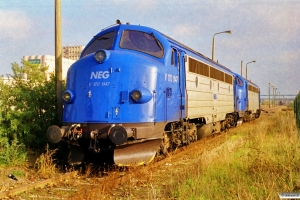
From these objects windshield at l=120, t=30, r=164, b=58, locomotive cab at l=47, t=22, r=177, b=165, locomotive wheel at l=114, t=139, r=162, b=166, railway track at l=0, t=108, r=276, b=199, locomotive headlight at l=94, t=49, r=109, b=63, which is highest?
windshield at l=120, t=30, r=164, b=58

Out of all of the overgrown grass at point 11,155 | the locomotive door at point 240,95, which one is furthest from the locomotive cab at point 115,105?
the locomotive door at point 240,95

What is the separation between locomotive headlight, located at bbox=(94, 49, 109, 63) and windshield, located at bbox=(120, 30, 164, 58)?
2.58ft

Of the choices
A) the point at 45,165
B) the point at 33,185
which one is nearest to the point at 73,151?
the point at 45,165

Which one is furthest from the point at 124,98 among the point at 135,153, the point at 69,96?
the point at 69,96

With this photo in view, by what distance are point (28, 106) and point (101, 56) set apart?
115 inches

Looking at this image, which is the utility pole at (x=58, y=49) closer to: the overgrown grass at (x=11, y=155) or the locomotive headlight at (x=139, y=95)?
the overgrown grass at (x=11, y=155)

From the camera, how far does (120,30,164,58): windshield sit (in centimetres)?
827

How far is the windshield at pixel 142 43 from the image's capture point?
27.1 ft

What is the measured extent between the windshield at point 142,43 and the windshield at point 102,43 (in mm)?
330

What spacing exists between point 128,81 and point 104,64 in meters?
0.70

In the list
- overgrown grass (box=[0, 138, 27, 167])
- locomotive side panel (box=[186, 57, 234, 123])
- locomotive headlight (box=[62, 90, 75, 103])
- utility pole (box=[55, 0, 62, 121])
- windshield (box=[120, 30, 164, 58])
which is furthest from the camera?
locomotive side panel (box=[186, 57, 234, 123])

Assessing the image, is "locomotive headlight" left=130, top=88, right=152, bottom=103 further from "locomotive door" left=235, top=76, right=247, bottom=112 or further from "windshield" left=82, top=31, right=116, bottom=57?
"locomotive door" left=235, top=76, right=247, bottom=112

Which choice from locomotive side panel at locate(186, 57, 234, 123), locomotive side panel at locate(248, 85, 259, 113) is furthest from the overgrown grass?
locomotive side panel at locate(248, 85, 259, 113)

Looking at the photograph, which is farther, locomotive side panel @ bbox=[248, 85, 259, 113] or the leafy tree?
locomotive side panel @ bbox=[248, 85, 259, 113]
